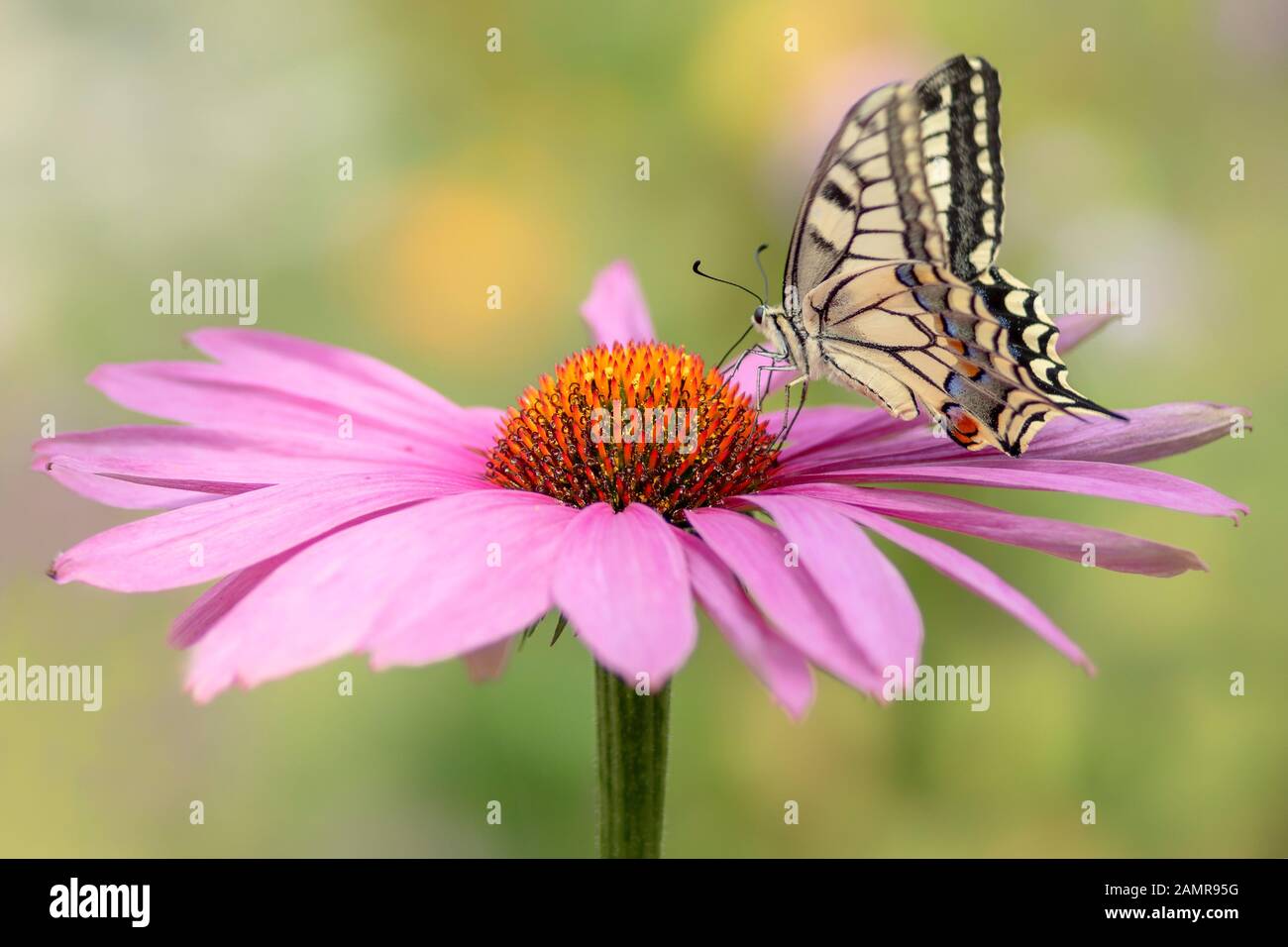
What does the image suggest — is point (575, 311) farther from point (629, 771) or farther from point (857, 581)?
point (857, 581)

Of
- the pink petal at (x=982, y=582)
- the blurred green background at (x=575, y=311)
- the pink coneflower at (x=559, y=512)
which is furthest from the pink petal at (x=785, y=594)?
the blurred green background at (x=575, y=311)

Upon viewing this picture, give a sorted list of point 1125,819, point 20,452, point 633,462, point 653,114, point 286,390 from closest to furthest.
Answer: point 633,462
point 286,390
point 1125,819
point 20,452
point 653,114

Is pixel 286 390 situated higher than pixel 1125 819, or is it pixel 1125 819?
pixel 286 390

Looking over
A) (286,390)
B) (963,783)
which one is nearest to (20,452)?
(286,390)

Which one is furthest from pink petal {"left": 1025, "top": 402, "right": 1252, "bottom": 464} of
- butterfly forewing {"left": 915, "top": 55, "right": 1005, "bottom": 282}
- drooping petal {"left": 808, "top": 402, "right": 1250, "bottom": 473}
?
butterfly forewing {"left": 915, "top": 55, "right": 1005, "bottom": 282}

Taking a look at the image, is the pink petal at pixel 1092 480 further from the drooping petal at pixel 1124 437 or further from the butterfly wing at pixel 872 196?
the butterfly wing at pixel 872 196

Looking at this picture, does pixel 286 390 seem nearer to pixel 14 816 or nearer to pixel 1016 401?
pixel 1016 401
